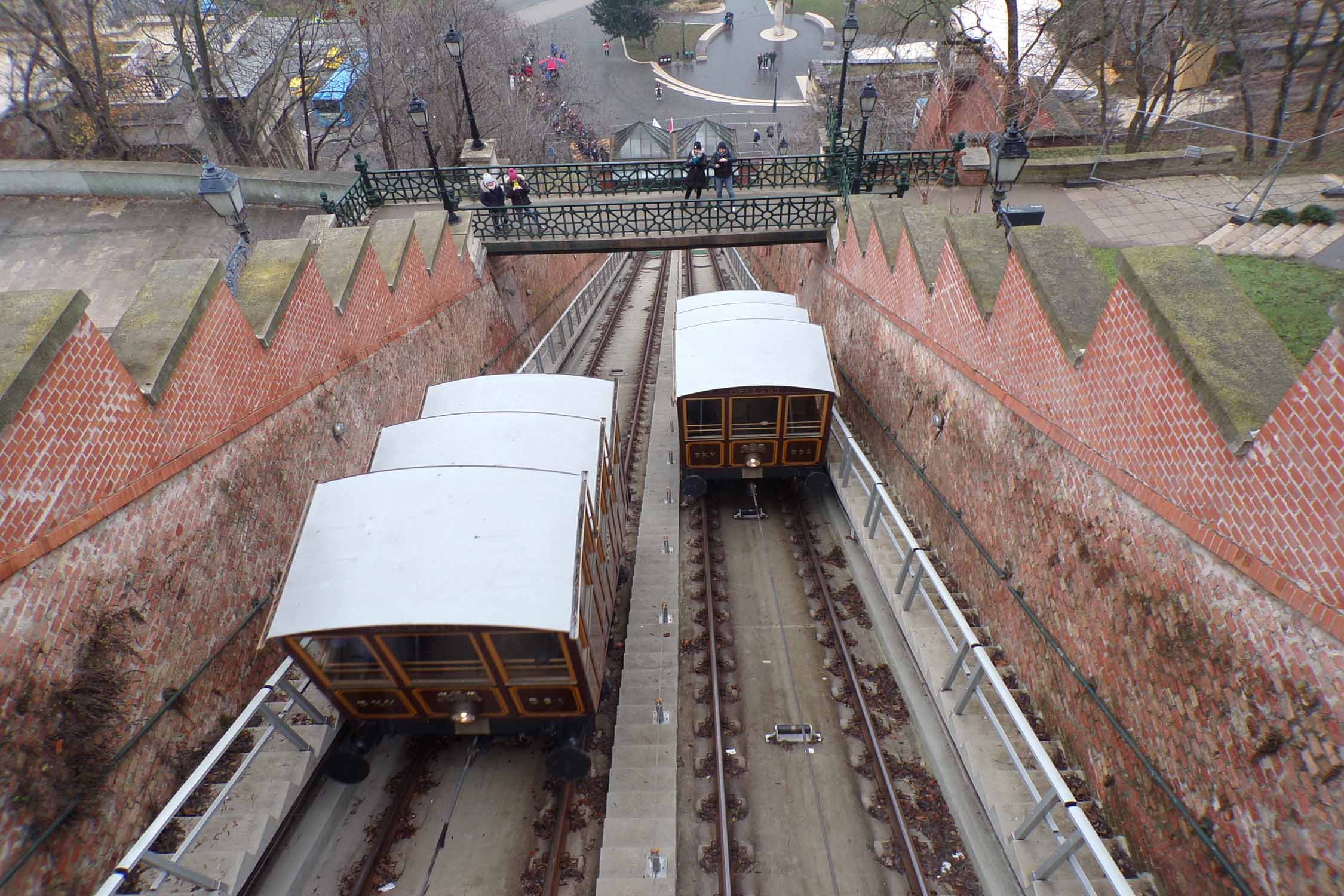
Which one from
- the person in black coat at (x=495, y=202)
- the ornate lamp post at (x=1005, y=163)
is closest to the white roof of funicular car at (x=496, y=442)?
the ornate lamp post at (x=1005, y=163)

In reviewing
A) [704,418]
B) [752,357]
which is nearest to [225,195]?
[704,418]

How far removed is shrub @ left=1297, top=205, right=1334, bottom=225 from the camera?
10695 mm

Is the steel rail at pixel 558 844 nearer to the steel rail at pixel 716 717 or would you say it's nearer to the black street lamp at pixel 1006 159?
the steel rail at pixel 716 717

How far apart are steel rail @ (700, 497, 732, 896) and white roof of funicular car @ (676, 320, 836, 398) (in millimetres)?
2617

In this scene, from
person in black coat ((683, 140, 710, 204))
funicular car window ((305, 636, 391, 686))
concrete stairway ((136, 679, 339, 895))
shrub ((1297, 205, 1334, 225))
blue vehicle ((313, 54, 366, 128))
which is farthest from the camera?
blue vehicle ((313, 54, 366, 128))

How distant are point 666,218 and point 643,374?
404 centimetres

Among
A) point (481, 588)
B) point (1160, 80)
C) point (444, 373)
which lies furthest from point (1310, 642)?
point (1160, 80)

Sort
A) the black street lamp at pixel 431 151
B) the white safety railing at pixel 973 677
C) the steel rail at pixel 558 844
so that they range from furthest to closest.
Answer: the black street lamp at pixel 431 151 → the steel rail at pixel 558 844 → the white safety railing at pixel 973 677

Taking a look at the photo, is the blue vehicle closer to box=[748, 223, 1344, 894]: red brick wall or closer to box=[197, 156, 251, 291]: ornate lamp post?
box=[197, 156, 251, 291]: ornate lamp post

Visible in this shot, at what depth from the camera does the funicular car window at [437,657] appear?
18.2 feet

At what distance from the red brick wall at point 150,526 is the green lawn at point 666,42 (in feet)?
182

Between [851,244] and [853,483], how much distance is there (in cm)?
537

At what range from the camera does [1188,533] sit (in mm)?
4672

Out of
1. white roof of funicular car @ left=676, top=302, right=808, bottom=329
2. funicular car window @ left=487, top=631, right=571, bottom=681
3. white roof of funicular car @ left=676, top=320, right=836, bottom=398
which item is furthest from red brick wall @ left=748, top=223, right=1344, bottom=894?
funicular car window @ left=487, top=631, right=571, bottom=681
